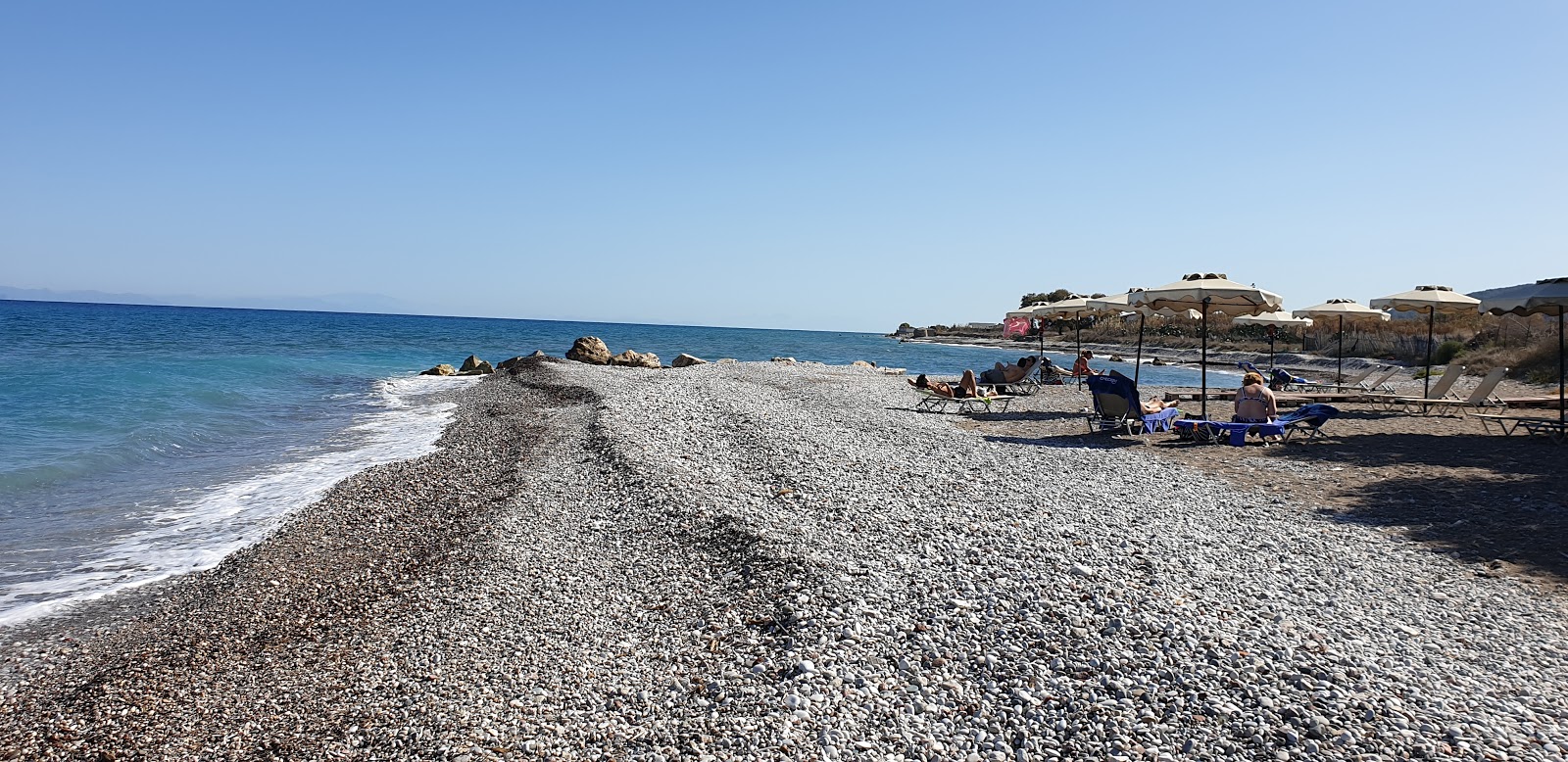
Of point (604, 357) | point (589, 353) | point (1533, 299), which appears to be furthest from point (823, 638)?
point (604, 357)

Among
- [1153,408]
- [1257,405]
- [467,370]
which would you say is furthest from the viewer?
[467,370]

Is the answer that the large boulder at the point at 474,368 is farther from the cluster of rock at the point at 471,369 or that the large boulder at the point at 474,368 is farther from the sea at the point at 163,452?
the sea at the point at 163,452

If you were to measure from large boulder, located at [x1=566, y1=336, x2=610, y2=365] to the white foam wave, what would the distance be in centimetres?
1654

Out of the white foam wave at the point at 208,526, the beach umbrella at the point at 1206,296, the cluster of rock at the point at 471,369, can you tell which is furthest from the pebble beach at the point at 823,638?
the cluster of rock at the point at 471,369

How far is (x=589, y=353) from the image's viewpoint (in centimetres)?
3341

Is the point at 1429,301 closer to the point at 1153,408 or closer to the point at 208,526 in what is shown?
the point at 1153,408

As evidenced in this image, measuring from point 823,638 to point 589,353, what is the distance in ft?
97.4

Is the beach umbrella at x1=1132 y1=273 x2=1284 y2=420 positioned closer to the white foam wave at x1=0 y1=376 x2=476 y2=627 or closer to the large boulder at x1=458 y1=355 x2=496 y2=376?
the white foam wave at x1=0 y1=376 x2=476 y2=627

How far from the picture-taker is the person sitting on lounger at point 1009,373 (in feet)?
65.4

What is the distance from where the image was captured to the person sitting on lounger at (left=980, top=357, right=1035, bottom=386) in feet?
65.4

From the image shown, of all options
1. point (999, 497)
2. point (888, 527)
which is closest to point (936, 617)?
point (888, 527)

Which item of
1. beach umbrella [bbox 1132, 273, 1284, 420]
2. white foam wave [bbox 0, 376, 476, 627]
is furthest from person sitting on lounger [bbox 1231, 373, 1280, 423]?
white foam wave [bbox 0, 376, 476, 627]

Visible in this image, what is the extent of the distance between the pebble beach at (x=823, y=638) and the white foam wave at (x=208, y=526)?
0.40 m

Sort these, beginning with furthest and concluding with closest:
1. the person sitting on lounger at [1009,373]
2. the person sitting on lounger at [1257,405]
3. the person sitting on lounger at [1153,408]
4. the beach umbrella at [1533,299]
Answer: the person sitting on lounger at [1009,373] → the person sitting on lounger at [1153,408] → the person sitting on lounger at [1257,405] → the beach umbrella at [1533,299]
